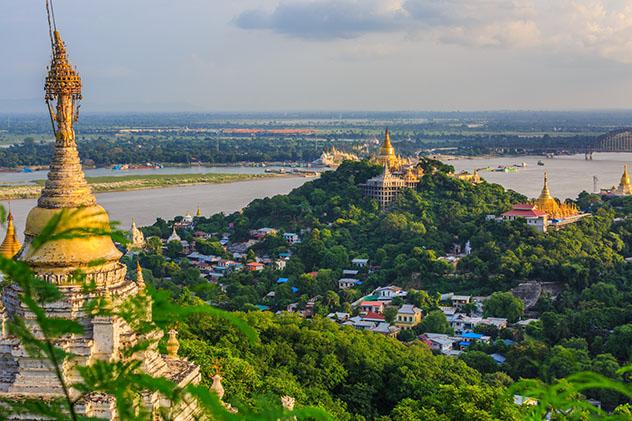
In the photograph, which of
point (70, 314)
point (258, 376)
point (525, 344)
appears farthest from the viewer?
point (525, 344)

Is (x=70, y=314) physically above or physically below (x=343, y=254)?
above

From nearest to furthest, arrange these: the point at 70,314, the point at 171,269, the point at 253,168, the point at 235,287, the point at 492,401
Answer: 1. the point at 70,314
2. the point at 492,401
3. the point at 235,287
4. the point at 171,269
5. the point at 253,168

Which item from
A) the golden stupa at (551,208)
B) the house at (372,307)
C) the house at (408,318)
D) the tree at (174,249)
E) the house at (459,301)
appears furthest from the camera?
the tree at (174,249)

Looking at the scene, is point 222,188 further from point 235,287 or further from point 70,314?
point 70,314

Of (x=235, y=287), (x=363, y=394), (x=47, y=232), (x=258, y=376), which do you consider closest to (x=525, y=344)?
(x=363, y=394)

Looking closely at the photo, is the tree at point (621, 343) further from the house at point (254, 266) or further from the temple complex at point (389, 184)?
the temple complex at point (389, 184)

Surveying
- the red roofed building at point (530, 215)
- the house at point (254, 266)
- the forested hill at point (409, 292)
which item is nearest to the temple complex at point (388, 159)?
the forested hill at point (409, 292)

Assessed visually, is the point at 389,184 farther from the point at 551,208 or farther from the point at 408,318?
the point at 408,318

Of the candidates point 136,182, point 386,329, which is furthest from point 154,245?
point 136,182
